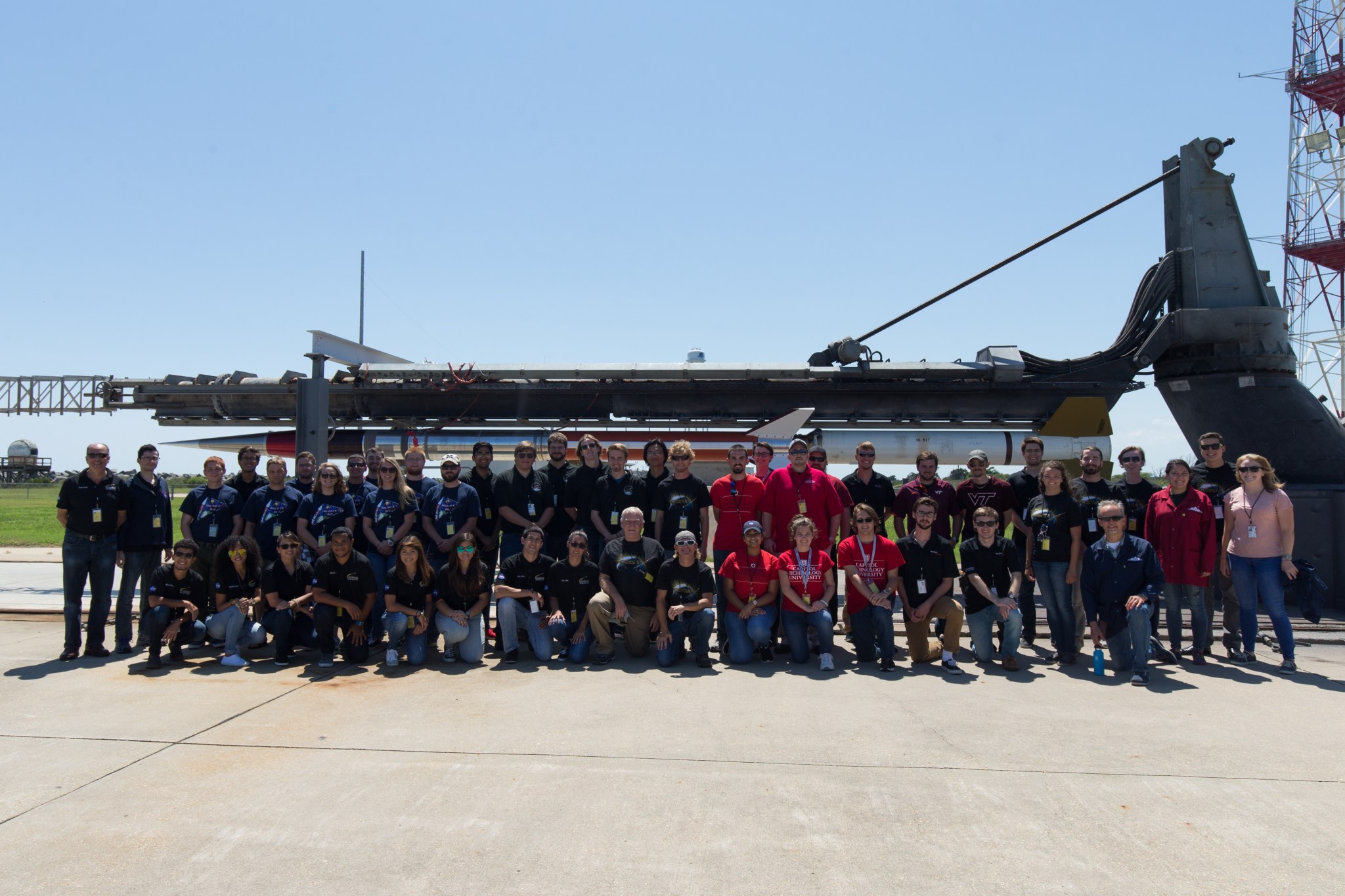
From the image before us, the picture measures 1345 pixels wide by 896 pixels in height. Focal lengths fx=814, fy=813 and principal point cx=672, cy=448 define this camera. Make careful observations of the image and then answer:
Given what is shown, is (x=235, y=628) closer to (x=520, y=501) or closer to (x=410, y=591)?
(x=410, y=591)

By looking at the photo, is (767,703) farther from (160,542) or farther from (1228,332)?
(1228,332)

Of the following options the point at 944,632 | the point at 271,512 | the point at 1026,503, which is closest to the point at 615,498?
the point at 944,632

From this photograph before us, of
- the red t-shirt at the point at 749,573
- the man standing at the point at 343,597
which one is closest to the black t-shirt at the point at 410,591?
the man standing at the point at 343,597

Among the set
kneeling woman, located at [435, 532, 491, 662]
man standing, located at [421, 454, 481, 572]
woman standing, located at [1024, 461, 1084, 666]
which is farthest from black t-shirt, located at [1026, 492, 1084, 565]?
man standing, located at [421, 454, 481, 572]

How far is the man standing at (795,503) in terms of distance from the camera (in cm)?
721

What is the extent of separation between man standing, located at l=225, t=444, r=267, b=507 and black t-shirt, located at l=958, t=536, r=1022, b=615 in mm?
6367

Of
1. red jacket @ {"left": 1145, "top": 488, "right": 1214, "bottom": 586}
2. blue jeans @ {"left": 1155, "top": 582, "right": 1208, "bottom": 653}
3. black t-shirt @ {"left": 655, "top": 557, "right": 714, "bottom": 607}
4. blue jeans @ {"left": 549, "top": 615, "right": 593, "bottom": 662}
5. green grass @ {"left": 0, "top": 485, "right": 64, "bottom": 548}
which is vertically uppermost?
red jacket @ {"left": 1145, "top": 488, "right": 1214, "bottom": 586}

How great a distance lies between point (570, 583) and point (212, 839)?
11.8 feet

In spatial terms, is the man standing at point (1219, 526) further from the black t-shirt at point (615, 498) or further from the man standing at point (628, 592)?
the black t-shirt at point (615, 498)

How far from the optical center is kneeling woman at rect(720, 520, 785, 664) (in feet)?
21.5

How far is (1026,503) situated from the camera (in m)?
7.56

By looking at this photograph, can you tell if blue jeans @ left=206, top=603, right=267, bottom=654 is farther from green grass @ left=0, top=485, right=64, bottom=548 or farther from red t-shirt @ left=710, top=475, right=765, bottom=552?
green grass @ left=0, top=485, right=64, bottom=548

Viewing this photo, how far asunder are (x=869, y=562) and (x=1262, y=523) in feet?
10.3

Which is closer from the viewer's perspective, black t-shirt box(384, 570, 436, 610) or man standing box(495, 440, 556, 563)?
black t-shirt box(384, 570, 436, 610)
